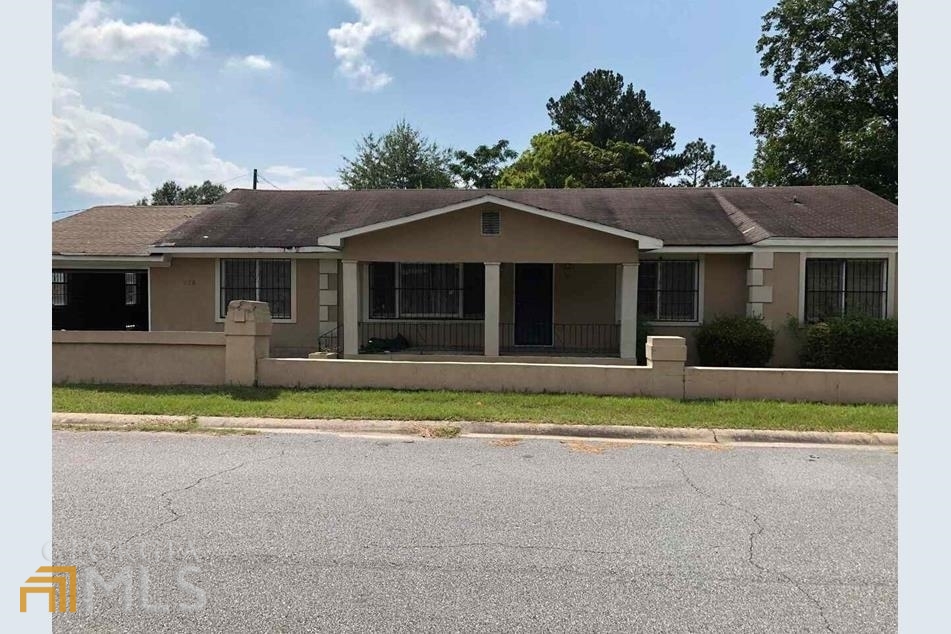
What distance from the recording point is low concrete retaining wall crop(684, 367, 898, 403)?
8961 mm

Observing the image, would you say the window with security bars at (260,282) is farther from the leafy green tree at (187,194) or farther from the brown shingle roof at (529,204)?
Answer: the leafy green tree at (187,194)

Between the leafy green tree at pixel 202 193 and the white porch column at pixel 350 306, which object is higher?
the leafy green tree at pixel 202 193

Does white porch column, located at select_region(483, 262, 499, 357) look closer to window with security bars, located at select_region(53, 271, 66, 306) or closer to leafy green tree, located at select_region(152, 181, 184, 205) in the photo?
window with security bars, located at select_region(53, 271, 66, 306)

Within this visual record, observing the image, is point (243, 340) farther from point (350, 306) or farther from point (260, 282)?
point (260, 282)

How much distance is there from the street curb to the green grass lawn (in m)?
0.16

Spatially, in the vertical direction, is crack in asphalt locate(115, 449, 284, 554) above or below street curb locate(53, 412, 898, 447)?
below

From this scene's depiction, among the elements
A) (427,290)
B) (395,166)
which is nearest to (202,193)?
(395,166)

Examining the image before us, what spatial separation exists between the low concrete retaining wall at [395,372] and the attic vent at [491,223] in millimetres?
3433

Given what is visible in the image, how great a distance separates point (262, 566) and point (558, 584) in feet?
6.02

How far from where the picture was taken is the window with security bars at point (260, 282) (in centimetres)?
1377

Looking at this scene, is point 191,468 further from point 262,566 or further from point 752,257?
point 752,257

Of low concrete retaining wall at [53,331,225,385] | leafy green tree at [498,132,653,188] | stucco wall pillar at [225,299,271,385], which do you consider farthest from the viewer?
leafy green tree at [498,132,653,188]

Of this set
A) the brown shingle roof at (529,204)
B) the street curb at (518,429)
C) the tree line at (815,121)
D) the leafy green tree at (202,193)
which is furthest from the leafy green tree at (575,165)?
the leafy green tree at (202,193)

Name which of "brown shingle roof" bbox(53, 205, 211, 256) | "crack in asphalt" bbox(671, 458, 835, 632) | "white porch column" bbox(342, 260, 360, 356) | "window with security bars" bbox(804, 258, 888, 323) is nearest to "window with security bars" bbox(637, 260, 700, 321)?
"window with security bars" bbox(804, 258, 888, 323)
